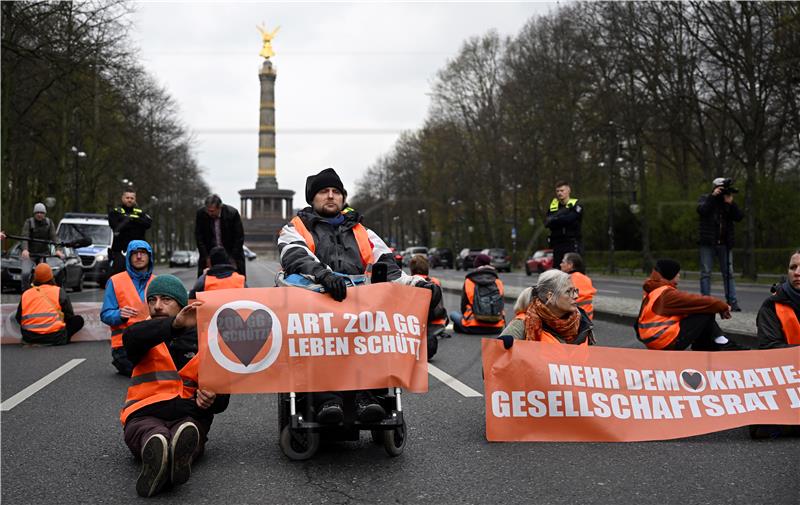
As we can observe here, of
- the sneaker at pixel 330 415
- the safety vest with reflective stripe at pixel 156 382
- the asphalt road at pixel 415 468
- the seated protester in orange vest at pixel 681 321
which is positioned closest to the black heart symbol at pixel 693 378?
the asphalt road at pixel 415 468

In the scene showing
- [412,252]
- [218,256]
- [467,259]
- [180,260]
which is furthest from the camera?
[180,260]

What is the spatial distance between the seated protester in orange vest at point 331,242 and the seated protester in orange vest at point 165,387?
634 millimetres

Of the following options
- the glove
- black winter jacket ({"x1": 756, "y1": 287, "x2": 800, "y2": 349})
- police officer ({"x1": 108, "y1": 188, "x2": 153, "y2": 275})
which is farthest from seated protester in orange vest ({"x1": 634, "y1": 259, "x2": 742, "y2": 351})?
police officer ({"x1": 108, "y1": 188, "x2": 153, "y2": 275})

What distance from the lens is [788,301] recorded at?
6184mm

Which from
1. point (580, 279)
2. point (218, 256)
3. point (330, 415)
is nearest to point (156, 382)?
point (330, 415)

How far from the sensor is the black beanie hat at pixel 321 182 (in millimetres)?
5352

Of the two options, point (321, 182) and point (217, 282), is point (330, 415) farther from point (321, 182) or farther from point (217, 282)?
point (217, 282)

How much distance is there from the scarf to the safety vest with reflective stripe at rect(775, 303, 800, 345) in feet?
4.98

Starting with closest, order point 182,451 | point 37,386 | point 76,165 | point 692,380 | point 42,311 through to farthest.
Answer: point 182,451, point 692,380, point 37,386, point 42,311, point 76,165

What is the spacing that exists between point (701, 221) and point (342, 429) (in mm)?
9965

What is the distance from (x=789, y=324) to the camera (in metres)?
6.20

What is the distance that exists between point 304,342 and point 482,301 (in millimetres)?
7234

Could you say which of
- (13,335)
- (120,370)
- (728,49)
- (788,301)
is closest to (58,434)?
(120,370)

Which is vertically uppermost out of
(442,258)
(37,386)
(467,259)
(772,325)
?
(772,325)
